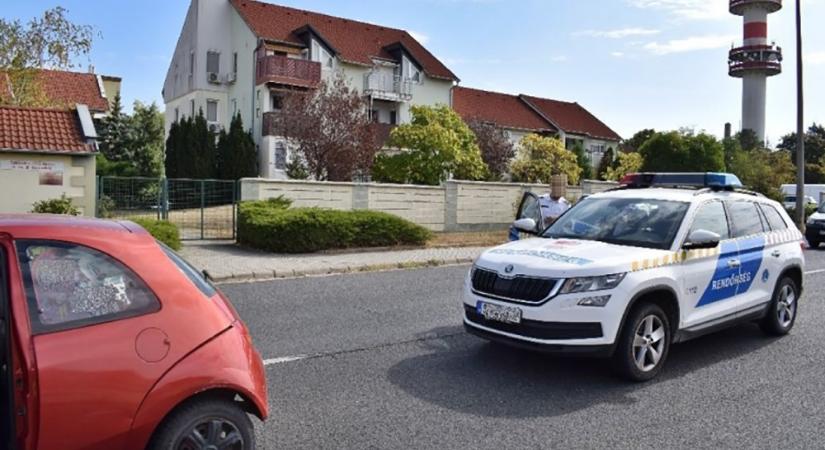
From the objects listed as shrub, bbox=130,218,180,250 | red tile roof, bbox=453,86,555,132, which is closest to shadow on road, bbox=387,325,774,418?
shrub, bbox=130,218,180,250

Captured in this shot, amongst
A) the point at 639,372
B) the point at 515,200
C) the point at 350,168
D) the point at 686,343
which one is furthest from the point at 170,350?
the point at 350,168

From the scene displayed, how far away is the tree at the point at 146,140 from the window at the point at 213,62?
6.44 m

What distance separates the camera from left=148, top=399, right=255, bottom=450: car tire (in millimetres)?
3242

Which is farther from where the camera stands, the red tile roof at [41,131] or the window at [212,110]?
the window at [212,110]

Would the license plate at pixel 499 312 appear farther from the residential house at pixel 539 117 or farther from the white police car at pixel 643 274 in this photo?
the residential house at pixel 539 117

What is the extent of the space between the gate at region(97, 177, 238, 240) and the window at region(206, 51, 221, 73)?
24252mm

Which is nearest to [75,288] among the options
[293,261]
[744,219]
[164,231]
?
[744,219]

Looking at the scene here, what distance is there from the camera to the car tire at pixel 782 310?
292 inches

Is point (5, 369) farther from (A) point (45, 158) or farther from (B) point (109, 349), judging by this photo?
(A) point (45, 158)

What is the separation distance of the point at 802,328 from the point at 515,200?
623 inches

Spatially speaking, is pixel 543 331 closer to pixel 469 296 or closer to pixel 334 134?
pixel 469 296

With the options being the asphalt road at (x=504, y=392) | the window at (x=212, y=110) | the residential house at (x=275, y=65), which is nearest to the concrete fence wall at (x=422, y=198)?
the asphalt road at (x=504, y=392)

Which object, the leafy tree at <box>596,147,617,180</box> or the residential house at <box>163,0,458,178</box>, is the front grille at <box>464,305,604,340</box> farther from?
the leafy tree at <box>596,147,617,180</box>

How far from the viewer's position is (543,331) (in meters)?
5.43
